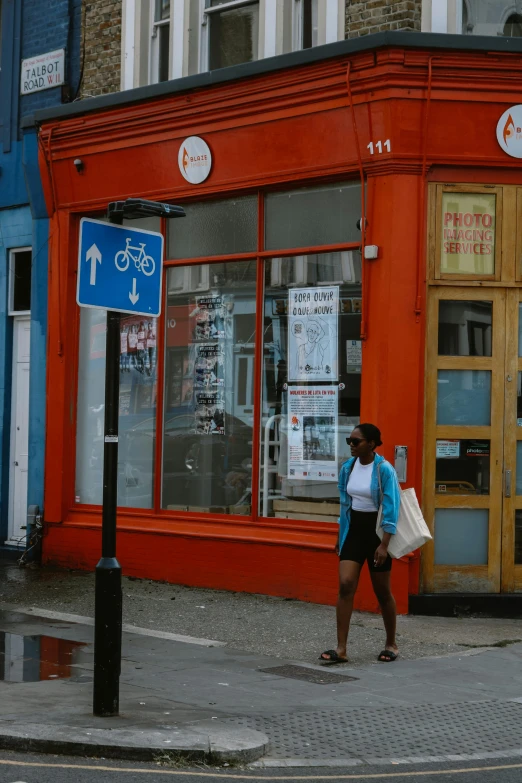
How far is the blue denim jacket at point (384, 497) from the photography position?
8.87 metres

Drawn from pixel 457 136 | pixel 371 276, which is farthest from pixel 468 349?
pixel 457 136

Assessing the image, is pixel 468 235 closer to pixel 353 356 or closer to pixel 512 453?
pixel 353 356

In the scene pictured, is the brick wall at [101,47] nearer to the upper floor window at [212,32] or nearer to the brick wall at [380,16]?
the upper floor window at [212,32]

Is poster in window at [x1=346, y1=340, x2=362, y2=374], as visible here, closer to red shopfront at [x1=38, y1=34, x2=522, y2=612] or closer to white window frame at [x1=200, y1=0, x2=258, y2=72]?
red shopfront at [x1=38, y1=34, x2=522, y2=612]

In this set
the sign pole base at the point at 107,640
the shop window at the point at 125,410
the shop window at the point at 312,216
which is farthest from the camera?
the shop window at the point at 125,410

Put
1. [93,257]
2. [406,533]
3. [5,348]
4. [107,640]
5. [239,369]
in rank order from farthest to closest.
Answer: [5,348]
[239,369]
[406,533]
[93,257]
[107,640]

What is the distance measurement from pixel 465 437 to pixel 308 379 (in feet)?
5.81

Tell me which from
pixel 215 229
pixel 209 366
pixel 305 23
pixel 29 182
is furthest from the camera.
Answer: pixel 29 182

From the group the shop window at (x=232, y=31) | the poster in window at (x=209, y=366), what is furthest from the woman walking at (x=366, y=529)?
the shop window at (x=232, y=31)

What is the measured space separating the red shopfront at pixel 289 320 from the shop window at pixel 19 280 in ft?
3.12

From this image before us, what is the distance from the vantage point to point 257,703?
750 cm

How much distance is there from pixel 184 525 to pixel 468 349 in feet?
12.3

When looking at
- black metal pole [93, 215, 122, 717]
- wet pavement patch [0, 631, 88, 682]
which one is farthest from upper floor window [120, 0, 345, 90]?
wet pavement patch [0, 631, 88, 682]

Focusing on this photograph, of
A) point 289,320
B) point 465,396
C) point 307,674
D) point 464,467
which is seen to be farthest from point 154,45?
point 307,674
